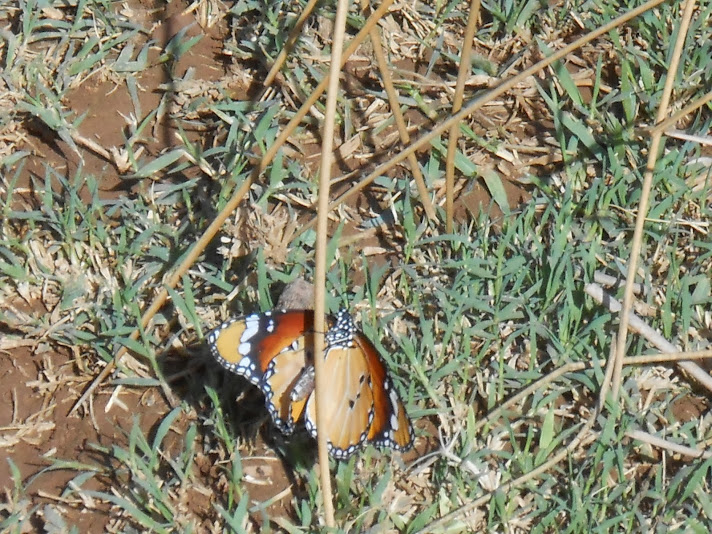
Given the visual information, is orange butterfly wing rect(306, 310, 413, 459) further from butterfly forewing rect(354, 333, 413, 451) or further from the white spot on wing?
the white spot on wing

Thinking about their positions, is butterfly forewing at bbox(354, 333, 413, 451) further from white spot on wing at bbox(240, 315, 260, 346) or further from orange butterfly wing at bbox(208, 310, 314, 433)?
white spot on wing at bbox(240, 315, 260, 346)

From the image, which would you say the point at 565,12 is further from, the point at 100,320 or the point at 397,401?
the point at 100,320

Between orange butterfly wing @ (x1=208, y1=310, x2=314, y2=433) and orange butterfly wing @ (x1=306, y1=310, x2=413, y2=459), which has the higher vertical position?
orange butterfly wing @ (x1=208, y1=310, x2=314, y2=433)

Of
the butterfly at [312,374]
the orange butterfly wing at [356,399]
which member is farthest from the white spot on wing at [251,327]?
the orange butterfly wing at [356,399]

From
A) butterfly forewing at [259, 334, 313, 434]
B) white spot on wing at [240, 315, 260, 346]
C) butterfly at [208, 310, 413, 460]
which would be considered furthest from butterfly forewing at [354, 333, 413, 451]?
white spot on wing at [240, 315, 260, 346]

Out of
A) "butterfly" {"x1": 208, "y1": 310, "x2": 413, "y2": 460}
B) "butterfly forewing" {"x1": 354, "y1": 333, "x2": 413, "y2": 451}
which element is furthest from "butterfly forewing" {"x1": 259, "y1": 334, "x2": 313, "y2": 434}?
"butterfly forewing" {"x1": 354, "y1": 333, "x2": 413, "y2": 451}

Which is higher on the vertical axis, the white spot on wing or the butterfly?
the white spot on wing

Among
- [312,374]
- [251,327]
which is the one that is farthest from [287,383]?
[251,327]

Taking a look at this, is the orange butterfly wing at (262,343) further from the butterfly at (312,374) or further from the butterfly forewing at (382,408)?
the butterfly forewing at (382,408)

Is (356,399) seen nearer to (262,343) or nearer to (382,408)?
(382,408)
